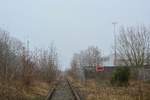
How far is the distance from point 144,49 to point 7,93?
36.4 metres

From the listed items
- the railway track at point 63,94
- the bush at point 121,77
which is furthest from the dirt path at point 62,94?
the bush at point 121,77

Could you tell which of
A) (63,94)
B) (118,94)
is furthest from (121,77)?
(118,94)

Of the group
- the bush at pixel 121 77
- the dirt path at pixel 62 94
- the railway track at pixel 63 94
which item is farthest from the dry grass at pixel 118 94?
the bush at pixel 121 77

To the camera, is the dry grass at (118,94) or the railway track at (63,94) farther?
the railway track at (63,94)

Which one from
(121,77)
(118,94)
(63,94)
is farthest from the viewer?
(121,77)

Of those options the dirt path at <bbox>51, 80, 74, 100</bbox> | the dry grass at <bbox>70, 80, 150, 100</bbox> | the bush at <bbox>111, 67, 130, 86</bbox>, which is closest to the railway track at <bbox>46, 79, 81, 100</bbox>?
the dirt path at <bbox>51, 80, 74, 100</bbox>

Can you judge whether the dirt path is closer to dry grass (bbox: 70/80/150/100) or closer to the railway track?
the railway track

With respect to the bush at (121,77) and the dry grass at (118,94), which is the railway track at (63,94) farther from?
the bush at (121,77)

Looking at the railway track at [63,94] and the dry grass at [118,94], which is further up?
the dry grass at [118,94]

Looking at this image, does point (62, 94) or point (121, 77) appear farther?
point (121, 77)

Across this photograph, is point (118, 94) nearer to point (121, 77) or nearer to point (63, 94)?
point (63, 94)

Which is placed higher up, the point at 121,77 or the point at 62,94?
the point at 121,77

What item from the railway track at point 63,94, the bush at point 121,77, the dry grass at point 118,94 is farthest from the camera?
the bush at point 121,77

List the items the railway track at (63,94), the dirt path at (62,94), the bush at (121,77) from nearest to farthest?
the railway track at (63,94)
the dirt path at (62,94)
the bush at (121,77)
